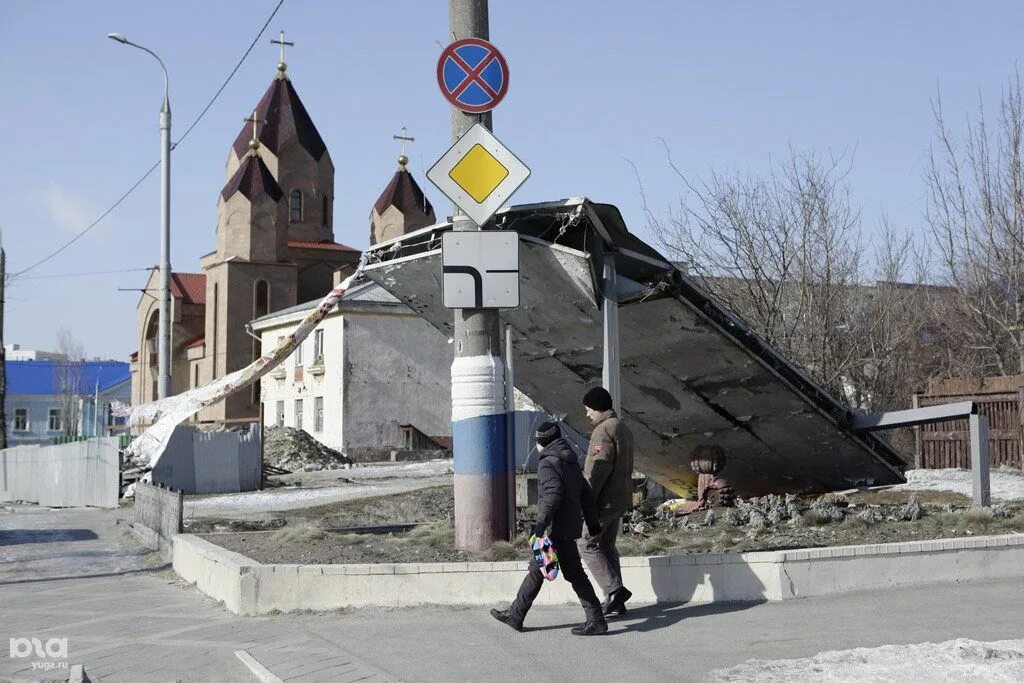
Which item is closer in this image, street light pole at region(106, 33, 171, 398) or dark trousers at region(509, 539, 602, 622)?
dark trousers at region(509, 539, 602, 622)

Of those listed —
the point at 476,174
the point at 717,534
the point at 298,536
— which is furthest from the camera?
the point at 298,536

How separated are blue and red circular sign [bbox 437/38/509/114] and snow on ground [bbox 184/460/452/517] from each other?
11.2 m

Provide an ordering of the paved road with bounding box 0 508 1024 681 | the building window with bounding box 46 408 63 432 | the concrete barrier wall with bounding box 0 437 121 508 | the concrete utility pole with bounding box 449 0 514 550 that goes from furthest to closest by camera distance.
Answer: the building window with bounding box 46 408 63 432
the concrete barrier wall with bounding box 0 437 121 508
the concrete utility pole with bounding box 449 0 514 550
the paved road with bounding box 0 508 1024 681

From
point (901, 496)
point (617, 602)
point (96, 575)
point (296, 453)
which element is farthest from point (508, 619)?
point (296, 453)

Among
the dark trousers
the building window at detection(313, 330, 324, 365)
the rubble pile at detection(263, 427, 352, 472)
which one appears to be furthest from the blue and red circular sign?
the building window at detection(313, 330, 324, 365)

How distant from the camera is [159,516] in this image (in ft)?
46.0

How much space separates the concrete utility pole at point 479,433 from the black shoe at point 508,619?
164 centimetres

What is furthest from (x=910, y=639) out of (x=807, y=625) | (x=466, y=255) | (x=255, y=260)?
(x=255, y=260)

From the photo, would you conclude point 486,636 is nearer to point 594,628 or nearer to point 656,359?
point 594,628

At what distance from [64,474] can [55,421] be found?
82518 mm

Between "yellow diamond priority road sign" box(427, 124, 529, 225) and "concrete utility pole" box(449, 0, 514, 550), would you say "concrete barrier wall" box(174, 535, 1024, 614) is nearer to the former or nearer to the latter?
"concrete utility pole" box(449, 0, 514, 550)

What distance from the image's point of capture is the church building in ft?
193

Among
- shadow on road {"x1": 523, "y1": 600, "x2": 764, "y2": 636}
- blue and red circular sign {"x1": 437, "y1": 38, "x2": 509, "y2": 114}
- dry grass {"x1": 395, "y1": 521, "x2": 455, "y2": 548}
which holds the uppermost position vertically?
blue and red circular sign {"x1": 437, "y1": 38, "x2": 509, "y2": 114}

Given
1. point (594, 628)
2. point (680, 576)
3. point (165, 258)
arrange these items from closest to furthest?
1. point (594, 628)
2. point (680, 576)
3. point (165, 258)
